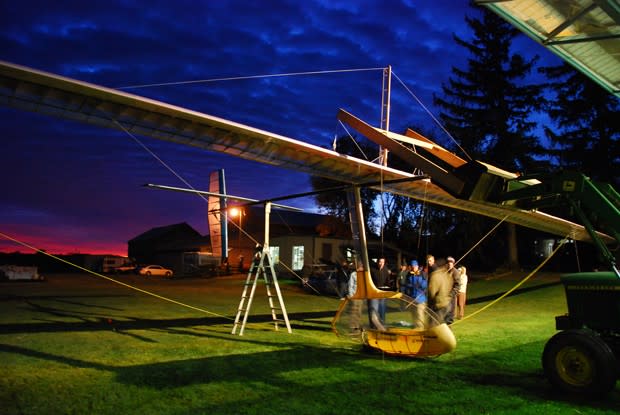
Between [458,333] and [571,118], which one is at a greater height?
[571,118]

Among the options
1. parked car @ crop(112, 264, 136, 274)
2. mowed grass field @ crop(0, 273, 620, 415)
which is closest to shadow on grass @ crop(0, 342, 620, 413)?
mowed grass field @ crop(0, 273, 620, 415)

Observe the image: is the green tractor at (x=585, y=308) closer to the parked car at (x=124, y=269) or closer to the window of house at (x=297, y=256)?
the window of house at (x=297, y=256)

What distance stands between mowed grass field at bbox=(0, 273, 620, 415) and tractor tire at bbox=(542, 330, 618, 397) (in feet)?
0.70

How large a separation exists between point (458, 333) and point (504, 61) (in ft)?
114

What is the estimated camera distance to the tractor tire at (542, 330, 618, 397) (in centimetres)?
661

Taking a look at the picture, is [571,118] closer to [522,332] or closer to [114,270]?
[522,332]

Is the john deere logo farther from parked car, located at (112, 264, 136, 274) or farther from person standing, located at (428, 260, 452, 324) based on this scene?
parked car, located at (112, 264, 136, 274)

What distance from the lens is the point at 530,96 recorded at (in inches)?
1570

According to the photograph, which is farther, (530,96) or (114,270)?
(114,270)

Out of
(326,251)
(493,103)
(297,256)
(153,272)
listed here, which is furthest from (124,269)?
(493,103)

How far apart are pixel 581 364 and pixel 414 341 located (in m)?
2.83

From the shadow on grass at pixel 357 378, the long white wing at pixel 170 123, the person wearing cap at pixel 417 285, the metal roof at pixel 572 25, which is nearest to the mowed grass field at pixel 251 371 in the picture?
the shadow on grass at pixel 357 378

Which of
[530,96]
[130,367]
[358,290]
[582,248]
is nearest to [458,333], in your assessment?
[358,290]

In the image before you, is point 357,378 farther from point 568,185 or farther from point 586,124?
point 586,124
